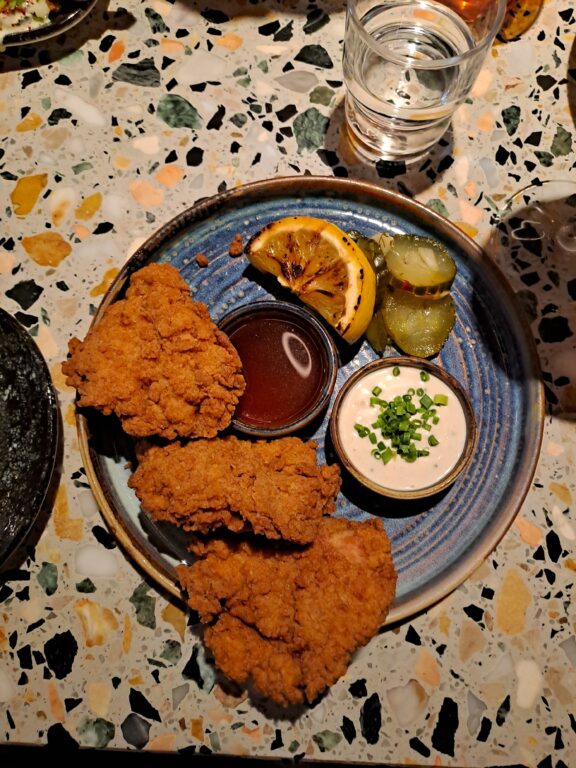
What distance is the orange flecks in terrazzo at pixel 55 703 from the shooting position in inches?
105

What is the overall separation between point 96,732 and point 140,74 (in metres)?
2.89

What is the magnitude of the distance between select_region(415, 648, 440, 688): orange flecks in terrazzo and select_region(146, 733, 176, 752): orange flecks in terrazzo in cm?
97

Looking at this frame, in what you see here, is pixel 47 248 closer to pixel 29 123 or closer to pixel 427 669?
pixel 29 123

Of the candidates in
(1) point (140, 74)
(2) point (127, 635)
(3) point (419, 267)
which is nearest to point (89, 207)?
(1) point (140, 74)

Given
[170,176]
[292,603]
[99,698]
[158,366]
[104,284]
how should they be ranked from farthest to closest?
[170,176], [104,284], [99,698], [158,366], [292,603]

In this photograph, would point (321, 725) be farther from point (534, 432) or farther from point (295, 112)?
point (295, 112)

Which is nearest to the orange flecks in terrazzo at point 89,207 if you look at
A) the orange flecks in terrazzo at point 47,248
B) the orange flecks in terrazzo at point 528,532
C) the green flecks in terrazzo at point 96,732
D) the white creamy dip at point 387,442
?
the orange flecks in terrazzo at point 47,248

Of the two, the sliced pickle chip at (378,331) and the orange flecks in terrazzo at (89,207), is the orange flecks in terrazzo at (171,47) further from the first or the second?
the sliced pickle chip at (378,331)

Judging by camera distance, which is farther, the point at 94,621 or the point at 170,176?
the point at 170,176

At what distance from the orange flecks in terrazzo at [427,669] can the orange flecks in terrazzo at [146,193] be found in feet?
7.31

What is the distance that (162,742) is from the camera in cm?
263

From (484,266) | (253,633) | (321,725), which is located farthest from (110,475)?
(484,266)

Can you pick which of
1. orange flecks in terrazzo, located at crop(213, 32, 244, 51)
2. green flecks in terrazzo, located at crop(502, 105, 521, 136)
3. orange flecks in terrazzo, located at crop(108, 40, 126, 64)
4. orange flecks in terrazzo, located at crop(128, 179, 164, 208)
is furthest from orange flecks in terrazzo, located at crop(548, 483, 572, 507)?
orange flecks in terrazzo, located at crop(108, 40, 126, 64)

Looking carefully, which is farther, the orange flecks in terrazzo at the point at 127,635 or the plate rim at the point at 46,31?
the plate rim at the point at 46,31
